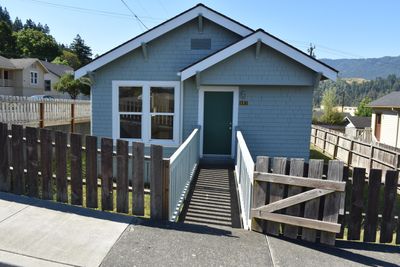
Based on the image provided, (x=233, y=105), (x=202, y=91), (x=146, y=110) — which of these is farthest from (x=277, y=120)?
(x=146, y=110)

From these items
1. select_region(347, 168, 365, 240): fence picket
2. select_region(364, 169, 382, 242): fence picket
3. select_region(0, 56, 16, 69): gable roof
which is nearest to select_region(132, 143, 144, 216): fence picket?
select_region(347, 168, 365, 240): fence picket

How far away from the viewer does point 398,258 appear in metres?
3.67

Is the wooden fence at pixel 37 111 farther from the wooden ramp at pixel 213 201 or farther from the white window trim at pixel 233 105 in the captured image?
the wooden ramp at pixel 213 201

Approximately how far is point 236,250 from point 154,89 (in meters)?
6.65

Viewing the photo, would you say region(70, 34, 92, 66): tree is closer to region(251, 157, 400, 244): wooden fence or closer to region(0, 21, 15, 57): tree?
region(0, 21, 15, 57): tree

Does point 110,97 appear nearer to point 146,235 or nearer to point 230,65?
point 230,65

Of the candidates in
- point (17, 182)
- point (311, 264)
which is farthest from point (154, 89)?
point (311, 264)

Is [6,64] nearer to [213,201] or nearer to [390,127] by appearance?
[213,201]

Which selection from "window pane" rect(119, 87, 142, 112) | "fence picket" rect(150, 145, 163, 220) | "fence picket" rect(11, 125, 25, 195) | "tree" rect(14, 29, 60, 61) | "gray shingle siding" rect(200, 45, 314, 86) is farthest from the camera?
"tree" rect(14, 29, 60, 61)

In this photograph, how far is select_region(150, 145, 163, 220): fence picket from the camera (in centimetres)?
420

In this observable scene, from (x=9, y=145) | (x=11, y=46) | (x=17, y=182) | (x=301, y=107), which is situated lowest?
(x=17, y=182)

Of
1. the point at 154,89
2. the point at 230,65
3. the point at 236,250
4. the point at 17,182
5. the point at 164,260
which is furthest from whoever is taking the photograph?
the point at 154,89

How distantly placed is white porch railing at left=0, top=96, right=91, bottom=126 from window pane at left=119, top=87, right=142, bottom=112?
551 centimetres

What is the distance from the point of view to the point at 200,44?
9.27 meters
